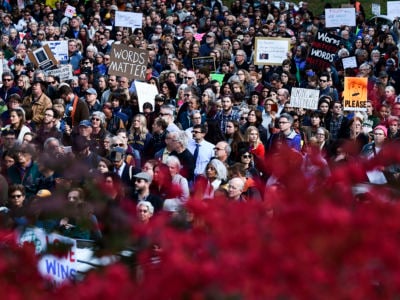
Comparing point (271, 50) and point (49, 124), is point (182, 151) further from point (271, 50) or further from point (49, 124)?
point (271, 50)

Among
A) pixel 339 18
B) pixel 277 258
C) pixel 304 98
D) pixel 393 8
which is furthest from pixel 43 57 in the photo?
pixel 277 258

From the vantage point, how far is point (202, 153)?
476 inches

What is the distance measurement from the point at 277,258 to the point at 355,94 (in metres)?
11.8

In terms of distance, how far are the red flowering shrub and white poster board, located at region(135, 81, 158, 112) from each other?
11.7 meters

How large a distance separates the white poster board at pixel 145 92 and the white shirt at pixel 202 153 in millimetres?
3842

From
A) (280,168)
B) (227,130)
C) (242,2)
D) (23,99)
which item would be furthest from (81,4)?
(280,168)

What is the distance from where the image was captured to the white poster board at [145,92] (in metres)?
16.1

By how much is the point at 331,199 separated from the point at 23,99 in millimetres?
11982

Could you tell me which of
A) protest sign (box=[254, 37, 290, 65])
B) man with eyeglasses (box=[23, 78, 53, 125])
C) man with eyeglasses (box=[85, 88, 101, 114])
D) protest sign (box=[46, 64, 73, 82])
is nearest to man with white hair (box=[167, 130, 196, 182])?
man with eyeglasses (box=[23, 78, 53, 125])

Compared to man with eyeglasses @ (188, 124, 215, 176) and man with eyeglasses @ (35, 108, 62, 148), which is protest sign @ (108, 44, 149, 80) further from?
man with eyeglasses @ (188, 124, 215, 176)

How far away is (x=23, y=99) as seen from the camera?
1603 centimetres

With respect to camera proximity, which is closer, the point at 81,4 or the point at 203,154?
the point at 203,154

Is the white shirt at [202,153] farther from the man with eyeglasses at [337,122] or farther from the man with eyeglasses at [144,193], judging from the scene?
the man with eyeglasses at [337,122]

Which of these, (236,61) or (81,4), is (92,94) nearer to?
(236,61)
